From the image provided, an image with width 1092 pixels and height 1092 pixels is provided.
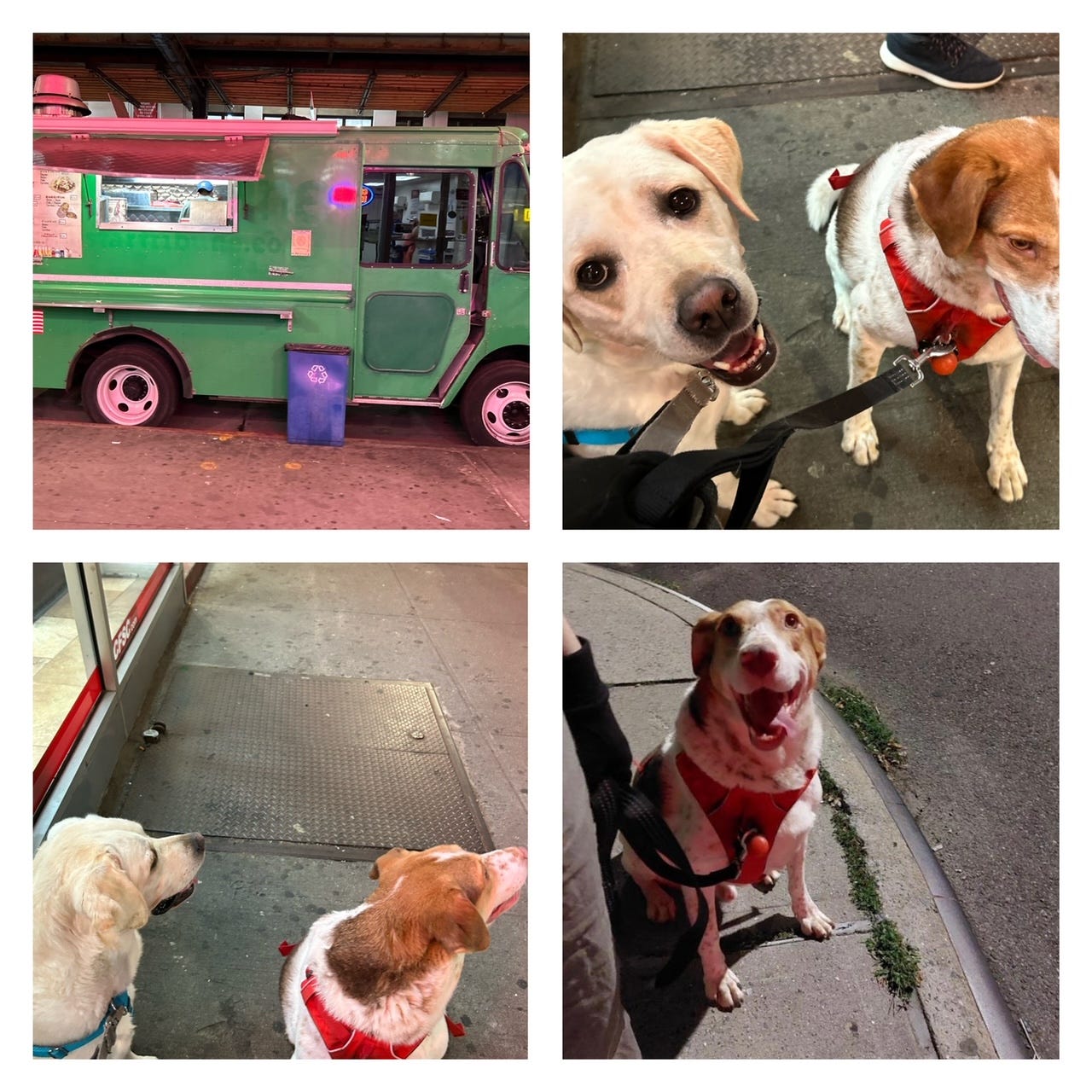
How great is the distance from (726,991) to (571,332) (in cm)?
121

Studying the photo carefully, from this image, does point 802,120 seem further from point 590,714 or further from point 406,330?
point 590,714

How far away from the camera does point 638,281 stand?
1.27 meters

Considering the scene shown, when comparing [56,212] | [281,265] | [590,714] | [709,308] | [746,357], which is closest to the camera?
[709,308]

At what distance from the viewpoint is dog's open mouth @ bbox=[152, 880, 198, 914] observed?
147cm

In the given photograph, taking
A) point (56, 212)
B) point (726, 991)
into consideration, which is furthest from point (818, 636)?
point (56, 212)

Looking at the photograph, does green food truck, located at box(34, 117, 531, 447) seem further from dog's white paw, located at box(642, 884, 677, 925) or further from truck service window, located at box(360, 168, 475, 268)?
dog's white paw, located at box(642, 884, 677, 925)

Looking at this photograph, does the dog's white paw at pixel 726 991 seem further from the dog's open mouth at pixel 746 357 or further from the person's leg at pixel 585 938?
the dog's open mouth at pixel 746 357

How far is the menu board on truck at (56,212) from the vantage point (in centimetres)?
155

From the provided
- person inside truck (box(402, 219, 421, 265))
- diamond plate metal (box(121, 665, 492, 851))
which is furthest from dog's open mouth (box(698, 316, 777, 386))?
diamond plate metal (box(121, 665, 492, 851))

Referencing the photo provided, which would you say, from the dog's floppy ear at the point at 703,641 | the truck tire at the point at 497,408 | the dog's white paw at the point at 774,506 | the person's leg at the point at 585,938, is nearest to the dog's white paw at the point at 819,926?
the person's leg at the point at 585,938

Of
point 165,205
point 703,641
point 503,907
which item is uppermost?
point 165,205

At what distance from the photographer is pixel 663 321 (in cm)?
125
